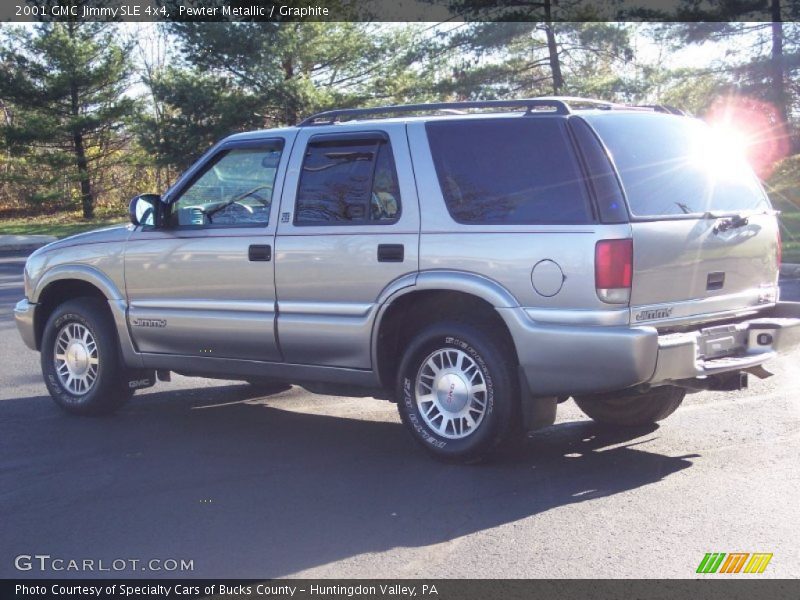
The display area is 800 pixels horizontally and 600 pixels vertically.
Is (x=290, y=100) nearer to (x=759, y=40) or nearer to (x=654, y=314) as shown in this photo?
(x=759, y=40)

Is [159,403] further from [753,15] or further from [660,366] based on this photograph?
[753,15]

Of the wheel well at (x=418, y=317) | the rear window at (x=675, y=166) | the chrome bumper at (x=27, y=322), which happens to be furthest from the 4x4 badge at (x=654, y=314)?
the chrome bumper at (x=27, y=322)

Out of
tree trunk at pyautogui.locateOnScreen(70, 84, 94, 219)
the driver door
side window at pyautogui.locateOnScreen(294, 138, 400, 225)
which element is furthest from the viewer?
tree trunk at pyautogui.locateOnScreen(70, 84, 94, 219)

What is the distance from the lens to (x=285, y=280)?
6785mm

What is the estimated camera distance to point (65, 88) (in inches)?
1532

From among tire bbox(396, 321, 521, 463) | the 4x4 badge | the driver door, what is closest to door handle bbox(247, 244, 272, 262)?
the driver door

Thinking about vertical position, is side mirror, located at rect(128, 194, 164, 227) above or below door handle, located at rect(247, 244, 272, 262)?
above

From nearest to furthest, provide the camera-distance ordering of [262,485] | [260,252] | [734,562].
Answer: [734,562]
[262,485]
[260,252]

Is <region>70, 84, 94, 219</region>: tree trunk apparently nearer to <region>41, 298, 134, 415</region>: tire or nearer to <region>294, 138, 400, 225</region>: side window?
<region>41, 298, 134, 415</region>: tire

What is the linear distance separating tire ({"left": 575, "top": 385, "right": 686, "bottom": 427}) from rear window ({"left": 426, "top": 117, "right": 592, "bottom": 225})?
4.80 feet

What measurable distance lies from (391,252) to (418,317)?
469 millimetres

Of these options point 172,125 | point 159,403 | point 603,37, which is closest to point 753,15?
point 603,37

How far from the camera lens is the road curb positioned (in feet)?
96.6

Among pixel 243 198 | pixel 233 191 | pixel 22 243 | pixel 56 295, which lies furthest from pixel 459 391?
pixel 22 243
